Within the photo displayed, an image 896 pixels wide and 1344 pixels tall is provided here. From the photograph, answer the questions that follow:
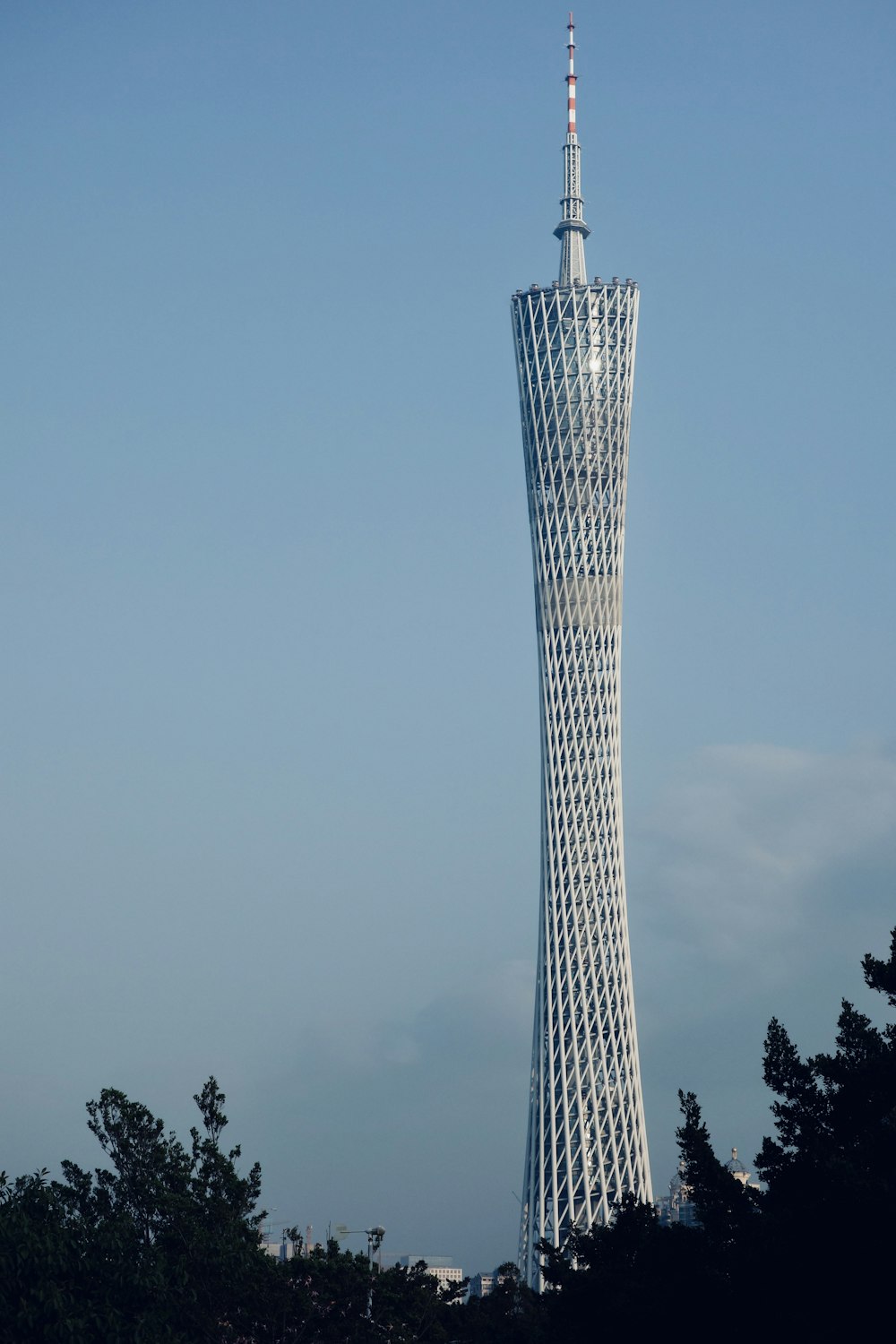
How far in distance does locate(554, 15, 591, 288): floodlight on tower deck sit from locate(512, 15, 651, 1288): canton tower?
474 inches

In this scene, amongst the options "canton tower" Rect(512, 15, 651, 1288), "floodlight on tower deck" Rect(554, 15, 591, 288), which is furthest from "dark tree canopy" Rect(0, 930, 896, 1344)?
"floodlight on tower deck" Rect(554, 15, 591, 288)

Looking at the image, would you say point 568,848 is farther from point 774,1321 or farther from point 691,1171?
point 774,1321

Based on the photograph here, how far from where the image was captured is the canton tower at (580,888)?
9212 cm

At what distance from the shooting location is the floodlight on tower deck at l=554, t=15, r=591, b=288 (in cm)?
10306

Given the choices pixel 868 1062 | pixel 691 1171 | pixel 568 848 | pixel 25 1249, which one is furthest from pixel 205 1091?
pixel 568 848

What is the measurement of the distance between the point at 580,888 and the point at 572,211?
36.2m

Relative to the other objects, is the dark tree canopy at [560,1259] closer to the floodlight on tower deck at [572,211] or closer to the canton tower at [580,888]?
the canton tower at [580,888]

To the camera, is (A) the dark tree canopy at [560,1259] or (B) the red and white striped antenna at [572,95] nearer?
(A) the dark tree canopy at [560,1259]

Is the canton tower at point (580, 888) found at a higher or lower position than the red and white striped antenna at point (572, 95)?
lower

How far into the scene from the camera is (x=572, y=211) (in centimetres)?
10456

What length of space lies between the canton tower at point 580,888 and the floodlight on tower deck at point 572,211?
12.0 m

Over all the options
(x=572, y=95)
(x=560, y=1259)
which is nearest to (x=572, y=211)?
(x=572, y=95)

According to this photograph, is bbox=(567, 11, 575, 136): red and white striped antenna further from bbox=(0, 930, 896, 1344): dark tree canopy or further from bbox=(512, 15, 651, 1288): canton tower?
bbox=(0, 930, 896, 1344): dark tree canopy

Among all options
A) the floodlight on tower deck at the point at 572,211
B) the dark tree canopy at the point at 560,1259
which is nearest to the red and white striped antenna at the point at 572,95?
the floodlight on tower deck at the point at 572,211
